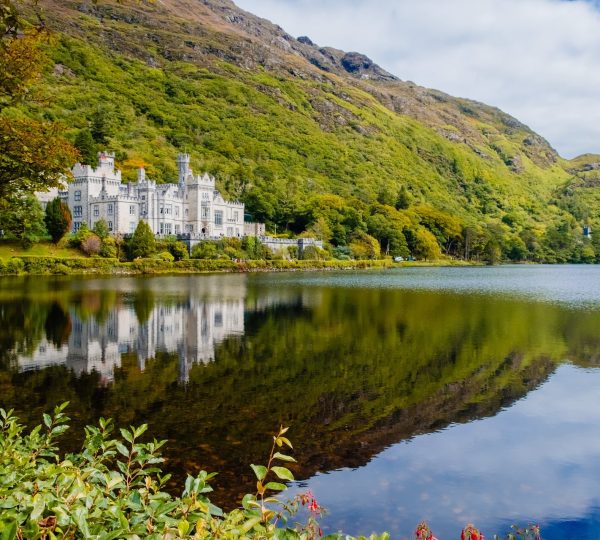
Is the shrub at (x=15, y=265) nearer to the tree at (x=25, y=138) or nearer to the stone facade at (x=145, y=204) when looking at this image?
the stone facade at (x=145, y=204)

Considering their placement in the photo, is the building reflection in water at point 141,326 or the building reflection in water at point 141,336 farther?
the building reflection in water at point 141,326

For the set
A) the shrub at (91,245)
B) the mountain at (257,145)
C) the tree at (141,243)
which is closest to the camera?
the shrub at (91,245)

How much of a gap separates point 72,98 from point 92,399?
457 feet

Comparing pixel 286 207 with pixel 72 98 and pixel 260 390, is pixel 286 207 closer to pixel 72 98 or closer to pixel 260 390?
pixel 72 98

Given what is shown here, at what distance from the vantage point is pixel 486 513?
8.35 meters

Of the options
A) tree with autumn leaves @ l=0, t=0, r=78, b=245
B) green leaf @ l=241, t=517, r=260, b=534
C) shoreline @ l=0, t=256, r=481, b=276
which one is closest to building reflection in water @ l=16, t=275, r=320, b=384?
tree with autumn leaves @ l=0, t=0, r=78, b=245

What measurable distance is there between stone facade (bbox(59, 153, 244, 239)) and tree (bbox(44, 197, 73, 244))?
7.70m

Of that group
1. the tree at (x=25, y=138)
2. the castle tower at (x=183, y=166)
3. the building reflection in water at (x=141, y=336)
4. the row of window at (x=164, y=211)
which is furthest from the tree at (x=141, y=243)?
the tree at (x=25, y=138)

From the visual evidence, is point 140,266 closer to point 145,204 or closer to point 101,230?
point 101,230

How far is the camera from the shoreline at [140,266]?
59.8 m

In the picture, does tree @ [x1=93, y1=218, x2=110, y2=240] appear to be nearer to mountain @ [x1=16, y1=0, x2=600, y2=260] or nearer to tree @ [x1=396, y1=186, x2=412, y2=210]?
mountain @ [x1=16, y1=0, x2=600, y2=260]

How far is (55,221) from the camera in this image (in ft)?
236

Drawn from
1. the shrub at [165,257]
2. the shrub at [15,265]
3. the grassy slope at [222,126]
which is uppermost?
the grassy slope at [222,126]

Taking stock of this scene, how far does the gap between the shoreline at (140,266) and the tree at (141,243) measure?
364 cm
